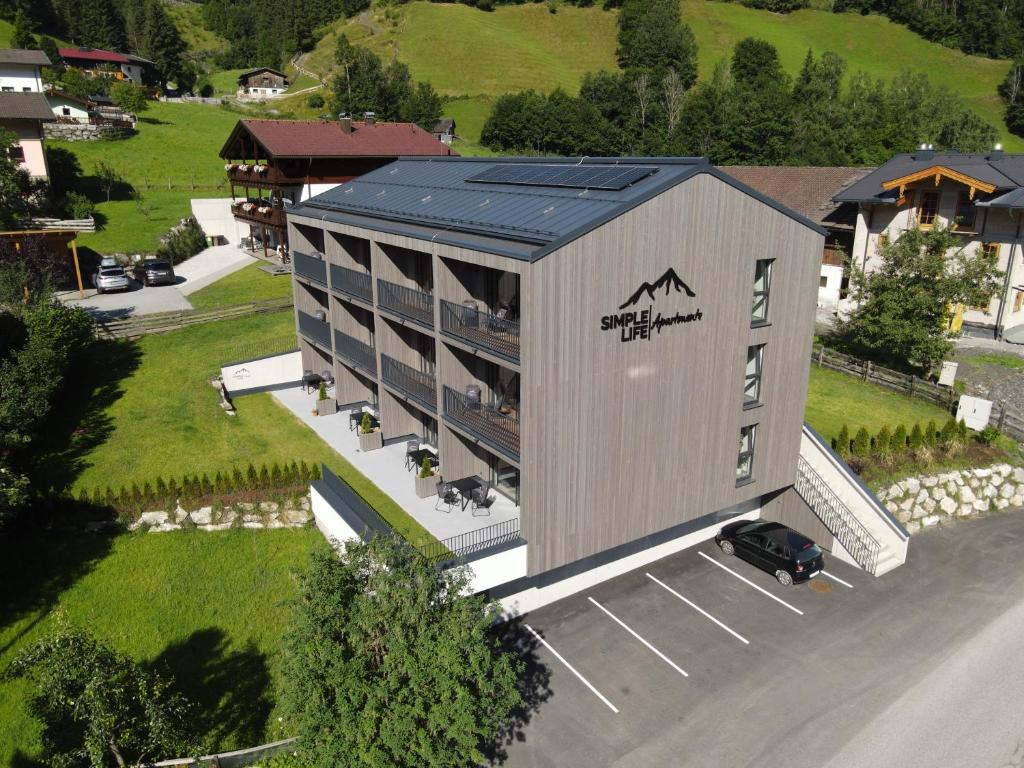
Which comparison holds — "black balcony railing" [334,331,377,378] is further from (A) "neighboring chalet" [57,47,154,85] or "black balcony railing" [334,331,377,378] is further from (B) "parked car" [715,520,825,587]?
(A) "neighboring chalet" [57,47,154,85]

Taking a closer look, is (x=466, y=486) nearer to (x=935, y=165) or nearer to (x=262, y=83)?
(x=935, y=165)

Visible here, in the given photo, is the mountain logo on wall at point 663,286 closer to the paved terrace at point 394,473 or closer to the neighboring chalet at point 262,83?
the paved terrace at point 394,473

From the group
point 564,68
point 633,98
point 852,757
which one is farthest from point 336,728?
point 564,68

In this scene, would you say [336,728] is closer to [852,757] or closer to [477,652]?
[477,652]

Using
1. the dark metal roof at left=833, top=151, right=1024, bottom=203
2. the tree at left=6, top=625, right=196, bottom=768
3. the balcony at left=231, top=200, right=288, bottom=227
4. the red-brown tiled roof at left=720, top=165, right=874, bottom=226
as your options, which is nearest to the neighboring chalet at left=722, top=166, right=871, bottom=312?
the red-brown tiled roof at left=720, top=165, right=874, bottom=226

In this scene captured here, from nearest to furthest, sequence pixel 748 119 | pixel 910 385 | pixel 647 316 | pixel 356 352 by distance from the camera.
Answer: pixel 647 316
pixel 356 352
pixel 910 385
pixel 748 119

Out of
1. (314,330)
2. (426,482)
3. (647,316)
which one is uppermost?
(647,316)

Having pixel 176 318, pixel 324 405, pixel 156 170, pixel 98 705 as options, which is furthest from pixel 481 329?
pixel 156 170
